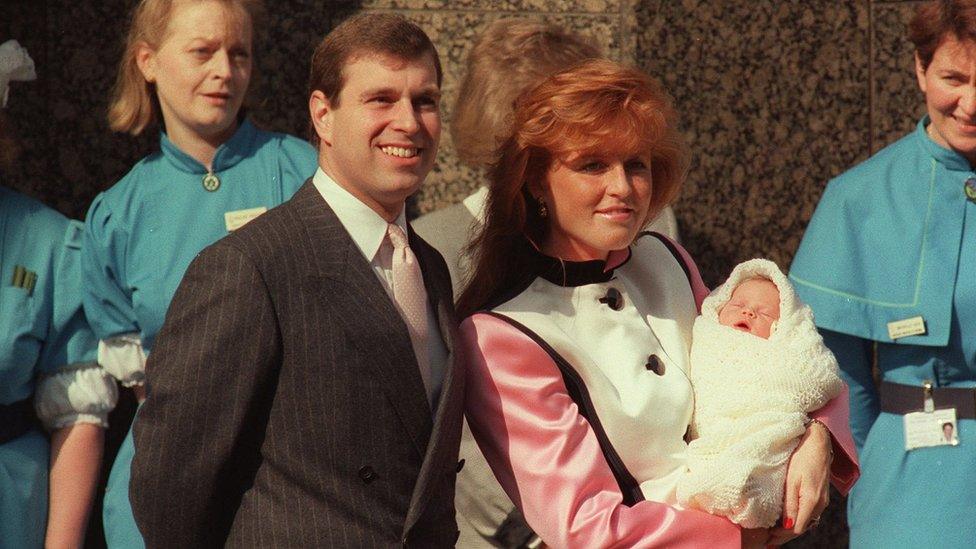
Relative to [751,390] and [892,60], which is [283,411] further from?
[892,60]

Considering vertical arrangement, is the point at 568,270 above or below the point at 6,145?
below

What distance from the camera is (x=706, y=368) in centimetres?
356

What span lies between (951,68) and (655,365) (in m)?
1.75

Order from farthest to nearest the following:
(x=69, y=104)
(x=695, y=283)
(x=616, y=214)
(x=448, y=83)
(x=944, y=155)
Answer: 1. (x=448, y=83)
2. (x=69, y=104)
3. (x=944, y=155)
4. (x=695, y=283)
5. (x=616, y=214)

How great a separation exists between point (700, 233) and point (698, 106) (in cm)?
43

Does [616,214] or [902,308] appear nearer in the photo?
[616,214]

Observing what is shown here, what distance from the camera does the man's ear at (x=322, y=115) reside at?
3443 millimetres

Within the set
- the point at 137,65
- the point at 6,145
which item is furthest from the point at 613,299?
the point at 6,145

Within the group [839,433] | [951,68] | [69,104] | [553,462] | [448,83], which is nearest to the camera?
[553,462]


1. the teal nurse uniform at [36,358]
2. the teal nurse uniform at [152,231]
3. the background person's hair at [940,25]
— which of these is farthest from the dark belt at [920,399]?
the teal nurse uniform at [36,358]

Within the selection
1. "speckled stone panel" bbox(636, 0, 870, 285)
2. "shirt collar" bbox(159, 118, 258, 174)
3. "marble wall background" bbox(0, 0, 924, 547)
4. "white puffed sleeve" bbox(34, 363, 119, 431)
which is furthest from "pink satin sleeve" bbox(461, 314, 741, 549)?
"speckled stone panel" bbox(636, 0, 870, 285)

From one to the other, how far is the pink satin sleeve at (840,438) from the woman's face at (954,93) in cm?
136

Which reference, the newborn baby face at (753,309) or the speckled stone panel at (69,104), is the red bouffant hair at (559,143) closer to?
the newborn baby face at (753,309)

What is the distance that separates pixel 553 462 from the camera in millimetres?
3383
